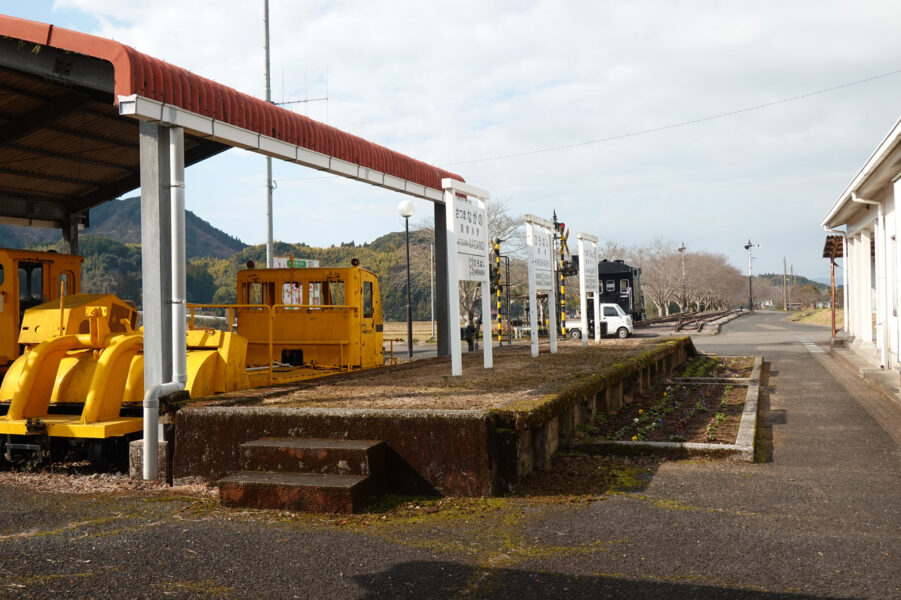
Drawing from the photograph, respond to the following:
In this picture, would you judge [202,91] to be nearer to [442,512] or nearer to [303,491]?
[303,491]

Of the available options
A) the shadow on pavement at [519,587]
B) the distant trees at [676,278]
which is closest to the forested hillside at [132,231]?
the distant trees at [676,278]

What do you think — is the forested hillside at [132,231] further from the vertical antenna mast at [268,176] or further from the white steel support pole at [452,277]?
the white steel support pole at [452,277]

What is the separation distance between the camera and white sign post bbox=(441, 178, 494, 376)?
9734 millimetres

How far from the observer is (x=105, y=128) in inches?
437

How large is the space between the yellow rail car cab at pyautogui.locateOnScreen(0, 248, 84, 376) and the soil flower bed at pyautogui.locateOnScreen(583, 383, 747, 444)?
7.28m

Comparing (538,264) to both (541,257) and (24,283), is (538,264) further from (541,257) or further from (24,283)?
(24,283)

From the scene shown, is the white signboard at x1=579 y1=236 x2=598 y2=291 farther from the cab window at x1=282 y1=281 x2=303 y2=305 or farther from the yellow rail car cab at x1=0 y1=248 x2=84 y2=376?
the yellow rail car cab at x1=0 y1=248 x2=84 y2=376

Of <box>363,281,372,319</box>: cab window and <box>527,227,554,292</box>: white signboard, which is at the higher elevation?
<box>527,227,554,292</box>: white signboard

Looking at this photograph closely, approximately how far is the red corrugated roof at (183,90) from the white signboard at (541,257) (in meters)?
3.89

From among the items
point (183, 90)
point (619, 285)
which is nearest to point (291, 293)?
point (183, 90)

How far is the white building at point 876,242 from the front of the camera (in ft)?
39.8

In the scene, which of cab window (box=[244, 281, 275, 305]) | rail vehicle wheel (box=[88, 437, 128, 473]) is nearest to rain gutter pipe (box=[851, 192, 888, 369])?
cab window (box=[244, 281, 275, 305])

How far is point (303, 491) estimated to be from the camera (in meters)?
5.51

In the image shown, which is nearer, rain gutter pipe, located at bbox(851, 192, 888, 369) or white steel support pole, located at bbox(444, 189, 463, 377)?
white steel support pole, located at bbox(444, 189, 463, 377)
